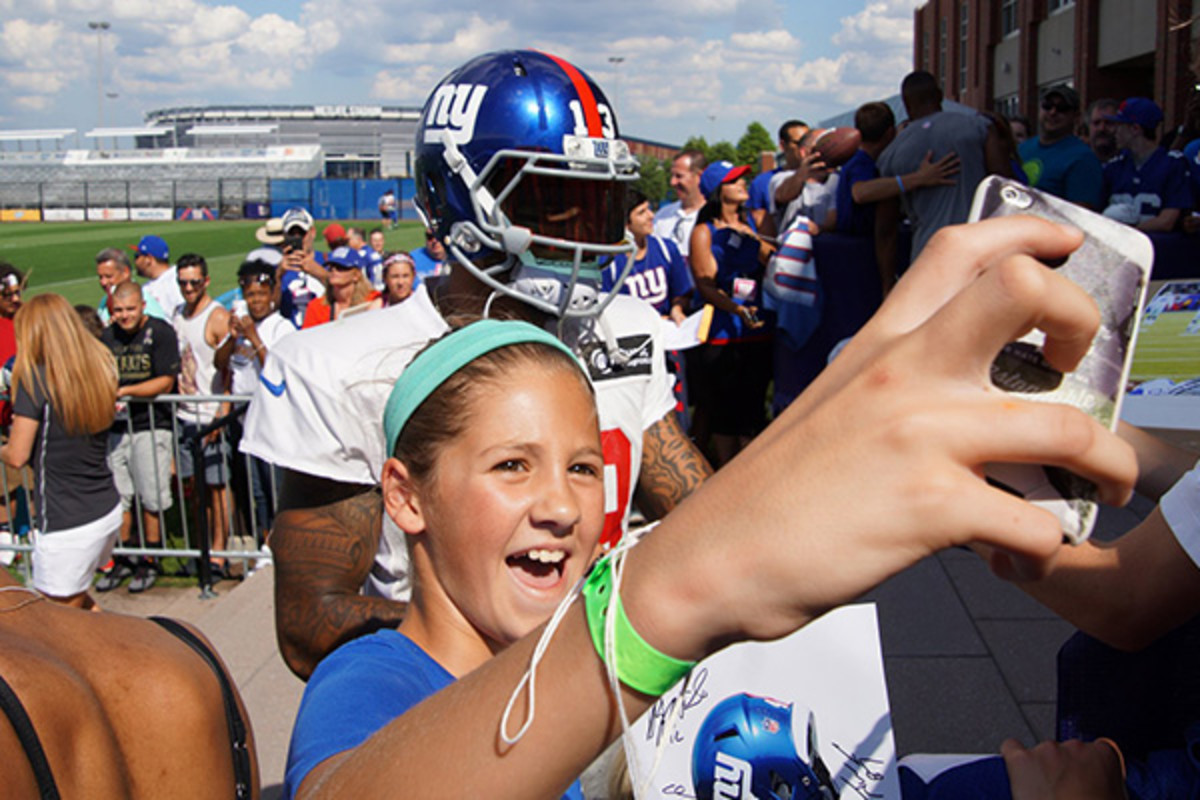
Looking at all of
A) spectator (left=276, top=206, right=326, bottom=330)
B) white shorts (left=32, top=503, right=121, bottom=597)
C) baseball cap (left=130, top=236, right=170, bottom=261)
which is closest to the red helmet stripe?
white shorts (left=32, top=503, right=121, bottom=597)

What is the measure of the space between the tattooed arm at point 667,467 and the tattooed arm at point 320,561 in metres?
0.72

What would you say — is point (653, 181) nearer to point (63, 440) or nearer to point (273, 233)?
point (273, 233)

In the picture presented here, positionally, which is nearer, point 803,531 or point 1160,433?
point 803,531

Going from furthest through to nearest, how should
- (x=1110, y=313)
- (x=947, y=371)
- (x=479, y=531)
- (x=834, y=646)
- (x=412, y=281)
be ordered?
(x=412, y=281), (x=834, y=646), (x=479, y=531), (x=1110, y=313), (x=947, y=371)

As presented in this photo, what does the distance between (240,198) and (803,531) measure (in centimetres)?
7048

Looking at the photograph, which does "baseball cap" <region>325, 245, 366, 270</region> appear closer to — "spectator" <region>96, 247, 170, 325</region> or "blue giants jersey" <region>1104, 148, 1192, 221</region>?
"spectator" <region>96, 247, 170, 325</region>

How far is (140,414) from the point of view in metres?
6.53

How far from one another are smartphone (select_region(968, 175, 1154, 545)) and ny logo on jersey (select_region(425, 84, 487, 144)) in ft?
5.47

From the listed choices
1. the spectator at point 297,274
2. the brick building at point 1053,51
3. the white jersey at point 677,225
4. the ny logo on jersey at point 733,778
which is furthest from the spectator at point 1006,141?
the brick building at point 1053,51

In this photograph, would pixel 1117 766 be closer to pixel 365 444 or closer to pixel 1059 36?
pixel 365 444

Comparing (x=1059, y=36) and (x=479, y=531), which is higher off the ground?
(x=1059, y=36)

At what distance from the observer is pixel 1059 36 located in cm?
2625

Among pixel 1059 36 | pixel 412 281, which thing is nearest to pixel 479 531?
pixel 412 281

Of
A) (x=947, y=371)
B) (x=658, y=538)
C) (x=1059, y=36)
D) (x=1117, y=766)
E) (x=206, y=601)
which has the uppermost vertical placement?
(x=1059, y=36)
